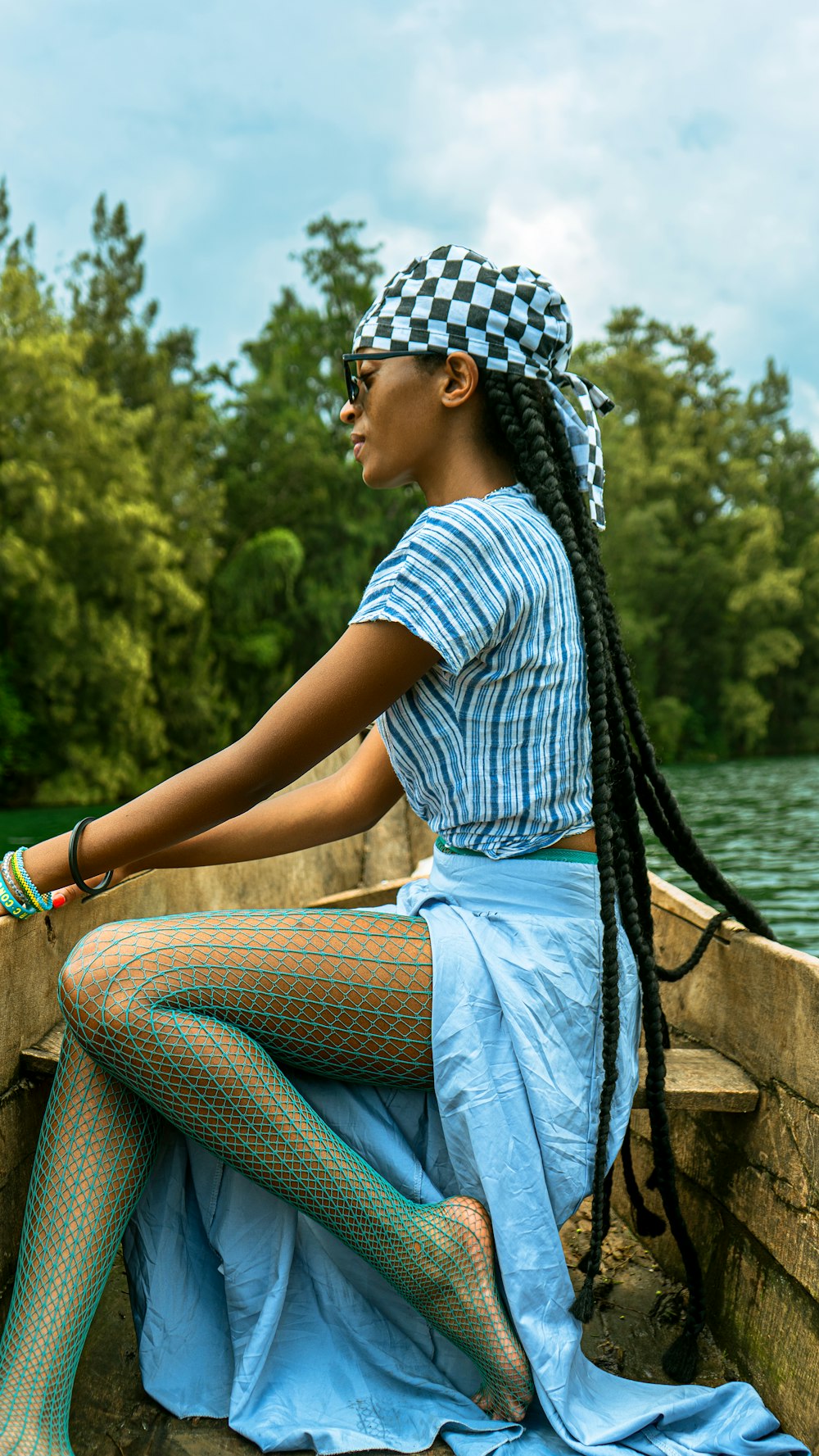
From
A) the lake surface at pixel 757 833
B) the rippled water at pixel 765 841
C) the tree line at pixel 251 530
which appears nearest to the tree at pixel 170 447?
the tree line at pixel 251 530

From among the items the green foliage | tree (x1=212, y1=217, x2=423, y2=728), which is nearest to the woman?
tree (x1=212, y1=217, x2=423, y2=728)

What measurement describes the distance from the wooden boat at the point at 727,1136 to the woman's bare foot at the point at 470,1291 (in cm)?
33

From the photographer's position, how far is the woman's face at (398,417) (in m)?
1.66

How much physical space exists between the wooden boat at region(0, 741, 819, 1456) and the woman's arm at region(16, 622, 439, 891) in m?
0.35

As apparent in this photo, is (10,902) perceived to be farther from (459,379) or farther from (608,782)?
(459,379)

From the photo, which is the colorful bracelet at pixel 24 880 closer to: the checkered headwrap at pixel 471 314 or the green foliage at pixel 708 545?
the checkered headwrap at pixel 471 314

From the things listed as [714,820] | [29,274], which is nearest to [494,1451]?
[714,820]

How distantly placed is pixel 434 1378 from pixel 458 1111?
0.41 metres

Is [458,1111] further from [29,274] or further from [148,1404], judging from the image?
[29,274]

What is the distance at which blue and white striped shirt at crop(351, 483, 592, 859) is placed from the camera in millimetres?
1445

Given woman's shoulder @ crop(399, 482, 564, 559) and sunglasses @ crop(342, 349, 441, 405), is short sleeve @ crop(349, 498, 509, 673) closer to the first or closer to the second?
woman's shoulder @ crop(399, 482, 564, 559)

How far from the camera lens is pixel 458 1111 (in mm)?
1492

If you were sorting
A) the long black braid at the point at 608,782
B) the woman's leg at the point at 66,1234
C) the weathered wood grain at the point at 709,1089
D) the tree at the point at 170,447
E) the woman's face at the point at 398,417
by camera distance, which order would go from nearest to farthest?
the woman's leg at the point at 66,1234, the long black braid at the point at 608,782, the woman's face at the point at 398,417, the weathered wood grain at the point at 709,1089, the tree at the point at 170,447

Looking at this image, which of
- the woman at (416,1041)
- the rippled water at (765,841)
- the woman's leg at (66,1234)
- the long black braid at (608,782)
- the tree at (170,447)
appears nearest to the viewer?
the woman's leg at (66,1234)
